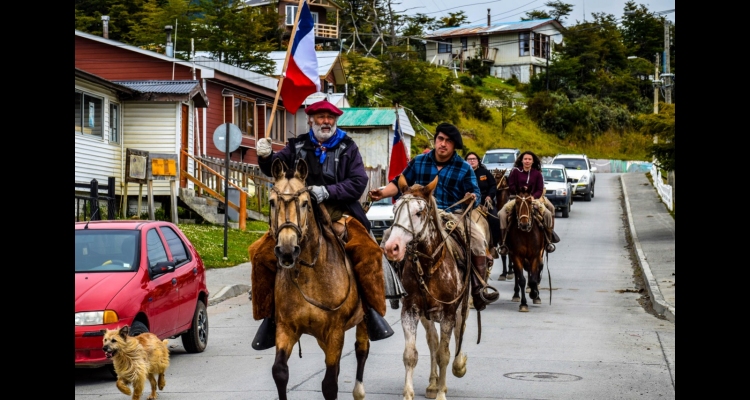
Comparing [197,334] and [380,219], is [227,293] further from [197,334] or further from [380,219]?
[380,219]

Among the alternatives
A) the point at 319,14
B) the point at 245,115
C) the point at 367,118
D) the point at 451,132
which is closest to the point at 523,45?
the point at 319,14

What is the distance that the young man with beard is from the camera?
11.4m

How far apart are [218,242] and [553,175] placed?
19.9 m

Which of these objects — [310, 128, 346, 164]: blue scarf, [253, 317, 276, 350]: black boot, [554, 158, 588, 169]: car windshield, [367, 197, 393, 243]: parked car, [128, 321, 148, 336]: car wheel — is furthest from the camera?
[554, 158, 588, 169]: car windshield

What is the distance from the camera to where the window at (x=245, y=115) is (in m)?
44.5

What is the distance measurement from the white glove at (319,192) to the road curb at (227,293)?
11.2 metres

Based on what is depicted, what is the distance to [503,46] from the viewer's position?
364 ft

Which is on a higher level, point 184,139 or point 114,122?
point 114,122

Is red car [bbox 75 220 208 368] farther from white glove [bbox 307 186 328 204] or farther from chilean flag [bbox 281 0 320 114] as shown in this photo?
white glove [bbox 307 186 328 204]

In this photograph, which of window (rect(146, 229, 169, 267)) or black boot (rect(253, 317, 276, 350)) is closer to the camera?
black boot (rect(253, 317, 276, 350))

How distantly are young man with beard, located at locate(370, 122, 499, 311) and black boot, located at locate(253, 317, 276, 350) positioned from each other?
272 cm

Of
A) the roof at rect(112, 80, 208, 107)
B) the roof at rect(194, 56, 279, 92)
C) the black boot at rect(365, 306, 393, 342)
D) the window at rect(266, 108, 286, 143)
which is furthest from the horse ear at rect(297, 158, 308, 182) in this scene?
the window at rect(266, 108, 286, 143)
